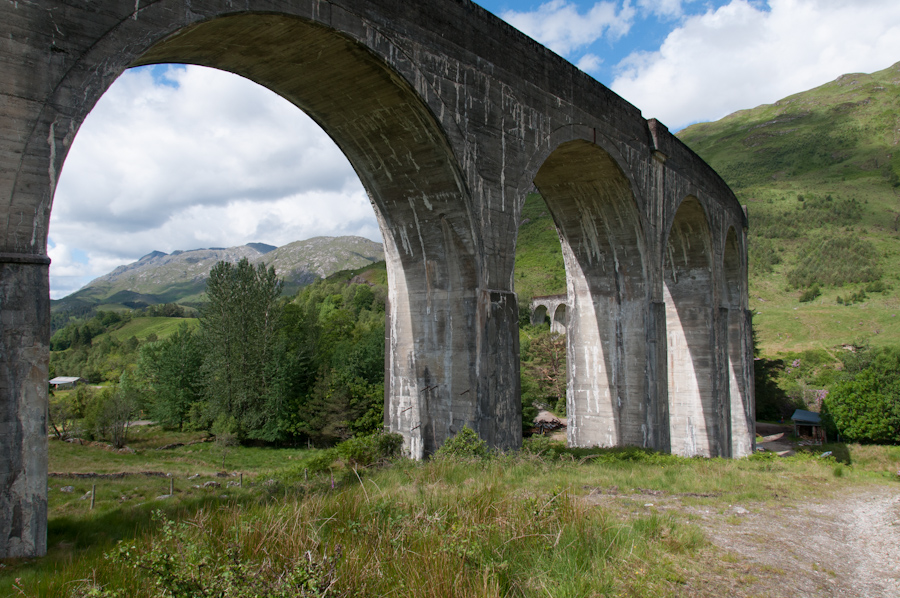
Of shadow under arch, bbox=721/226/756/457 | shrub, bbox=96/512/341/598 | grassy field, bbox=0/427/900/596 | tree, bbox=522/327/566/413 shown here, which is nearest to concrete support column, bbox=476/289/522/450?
grassy field, bbox=0/427/900/596

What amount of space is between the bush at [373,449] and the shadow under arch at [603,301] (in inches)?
212

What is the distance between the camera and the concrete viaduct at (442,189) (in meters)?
4.45

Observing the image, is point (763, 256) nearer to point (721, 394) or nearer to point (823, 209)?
point (823, 209)

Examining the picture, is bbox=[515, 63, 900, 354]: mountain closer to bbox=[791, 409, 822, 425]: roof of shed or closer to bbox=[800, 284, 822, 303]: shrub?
bbox=[800, 284, 822, 303]: shrub

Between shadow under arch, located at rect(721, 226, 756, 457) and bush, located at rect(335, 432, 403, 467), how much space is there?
16339 millimetres

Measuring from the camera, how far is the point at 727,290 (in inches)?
885

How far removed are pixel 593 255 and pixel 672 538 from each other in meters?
9.55

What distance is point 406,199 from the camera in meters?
8.98

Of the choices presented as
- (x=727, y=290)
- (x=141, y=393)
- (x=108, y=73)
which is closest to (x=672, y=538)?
(x=108, y=73)

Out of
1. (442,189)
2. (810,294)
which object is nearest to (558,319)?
(810,294)

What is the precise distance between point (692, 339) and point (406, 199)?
12.8 meters

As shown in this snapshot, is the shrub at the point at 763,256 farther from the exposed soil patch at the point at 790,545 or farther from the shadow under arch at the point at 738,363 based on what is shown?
the exposed soil patch at the point at 790,545

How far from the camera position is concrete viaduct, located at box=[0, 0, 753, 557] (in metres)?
4.45

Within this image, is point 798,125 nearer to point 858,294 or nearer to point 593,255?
point 858,294
